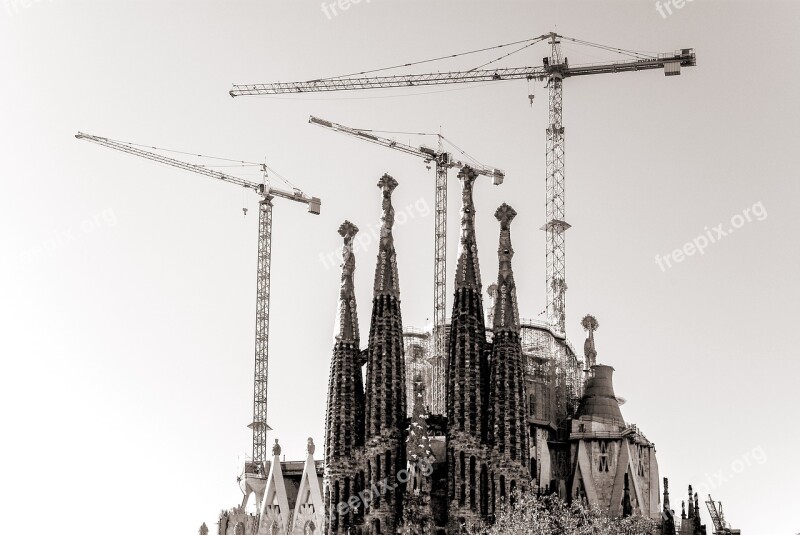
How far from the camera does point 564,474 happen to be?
4867 inches

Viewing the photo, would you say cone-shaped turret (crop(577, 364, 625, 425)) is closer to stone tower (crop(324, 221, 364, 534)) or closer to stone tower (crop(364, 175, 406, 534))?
stone tower (crop(364, 175, 406, 534))

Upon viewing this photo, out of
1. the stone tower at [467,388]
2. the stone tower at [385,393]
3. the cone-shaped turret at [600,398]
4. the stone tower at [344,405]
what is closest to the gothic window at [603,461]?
the cone-shaped turret at [600,398]

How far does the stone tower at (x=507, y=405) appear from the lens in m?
112

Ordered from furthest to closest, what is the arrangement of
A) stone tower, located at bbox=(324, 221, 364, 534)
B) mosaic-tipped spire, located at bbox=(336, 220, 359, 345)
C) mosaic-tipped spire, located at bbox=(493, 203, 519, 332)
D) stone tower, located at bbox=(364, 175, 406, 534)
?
mosaic-tipped spire, located at bbox=(336, 220, 359, 345) < mosaic-tipped spire, located at bbox=(493, 203, 519, 332) < stone tower, located at bbox=(324, 221, 364, 534) < stone tower, located at bbox=(364, 175, 406, 534)

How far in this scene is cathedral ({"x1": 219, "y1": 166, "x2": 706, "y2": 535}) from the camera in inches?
4434

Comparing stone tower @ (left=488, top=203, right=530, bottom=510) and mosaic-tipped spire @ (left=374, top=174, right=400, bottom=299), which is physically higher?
mosaic-tipped spire @ (left=374, top=174, right=400, bottom=299)

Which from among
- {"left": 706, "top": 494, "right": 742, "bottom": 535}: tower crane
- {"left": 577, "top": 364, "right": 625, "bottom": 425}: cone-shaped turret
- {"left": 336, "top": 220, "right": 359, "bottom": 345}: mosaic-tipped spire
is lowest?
{"left": 706, "top": 494, "right": 742, "bottom": 535}: tower crane

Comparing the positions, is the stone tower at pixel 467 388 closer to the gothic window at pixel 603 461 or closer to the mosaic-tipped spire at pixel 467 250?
the mosaic-tipped spire at pixel 467 250

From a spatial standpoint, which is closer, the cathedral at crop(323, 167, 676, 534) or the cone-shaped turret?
the cathedral at crop(323, 167, 676, 534)

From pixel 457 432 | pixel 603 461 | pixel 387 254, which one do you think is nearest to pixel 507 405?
pixel 457 432

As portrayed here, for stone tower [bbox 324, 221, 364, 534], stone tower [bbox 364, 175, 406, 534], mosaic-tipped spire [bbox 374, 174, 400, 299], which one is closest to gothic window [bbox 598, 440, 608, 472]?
stone tower [bbox 364, 175, 406, 534]

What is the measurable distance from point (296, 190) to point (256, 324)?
1395 centimetres

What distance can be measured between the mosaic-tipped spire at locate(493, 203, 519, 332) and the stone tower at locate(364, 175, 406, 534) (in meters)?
7.05

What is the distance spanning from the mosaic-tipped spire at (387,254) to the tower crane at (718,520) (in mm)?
26624
